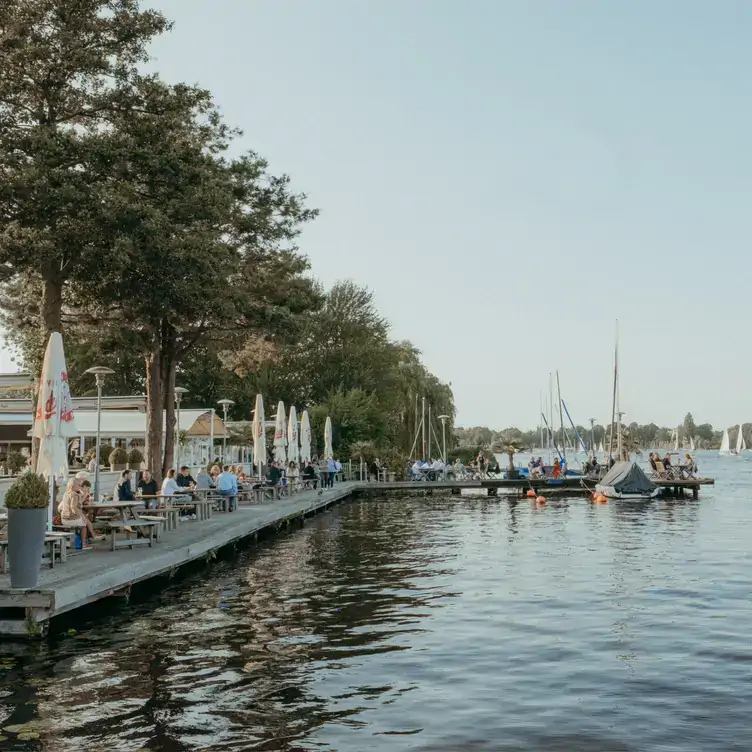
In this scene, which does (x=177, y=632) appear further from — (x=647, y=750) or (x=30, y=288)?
(x=30, y=288)

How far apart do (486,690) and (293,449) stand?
34526 millimetres

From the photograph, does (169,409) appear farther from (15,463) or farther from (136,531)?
(136,531)

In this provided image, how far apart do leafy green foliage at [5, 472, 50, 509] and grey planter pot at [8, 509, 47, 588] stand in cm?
10

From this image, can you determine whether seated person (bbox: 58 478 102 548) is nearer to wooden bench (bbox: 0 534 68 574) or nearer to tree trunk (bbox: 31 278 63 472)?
wooden bench (bbox: 0 534 68 574)

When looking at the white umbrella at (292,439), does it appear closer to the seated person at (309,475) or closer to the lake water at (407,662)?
the seated person at (309,475)

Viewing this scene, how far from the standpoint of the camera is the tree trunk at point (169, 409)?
114 ft

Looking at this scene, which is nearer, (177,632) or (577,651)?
(577,651)

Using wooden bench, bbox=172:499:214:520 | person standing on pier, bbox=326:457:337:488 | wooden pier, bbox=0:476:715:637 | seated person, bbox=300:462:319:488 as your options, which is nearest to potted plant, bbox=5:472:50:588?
wooden pier, bbox=0:476:715:637

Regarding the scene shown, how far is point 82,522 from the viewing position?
62.9 ft

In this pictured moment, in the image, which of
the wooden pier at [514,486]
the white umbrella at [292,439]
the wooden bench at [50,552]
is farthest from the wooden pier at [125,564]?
the wooden pier at [514,486]

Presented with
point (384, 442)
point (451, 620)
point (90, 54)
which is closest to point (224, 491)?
point (90, 54)

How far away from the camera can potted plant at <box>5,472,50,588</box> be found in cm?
1366

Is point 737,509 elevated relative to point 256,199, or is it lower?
lower

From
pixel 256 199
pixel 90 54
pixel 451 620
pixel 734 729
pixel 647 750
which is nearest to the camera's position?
pixel 647 750
